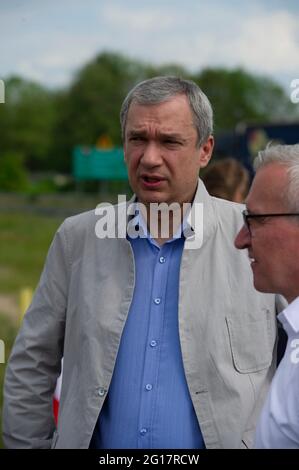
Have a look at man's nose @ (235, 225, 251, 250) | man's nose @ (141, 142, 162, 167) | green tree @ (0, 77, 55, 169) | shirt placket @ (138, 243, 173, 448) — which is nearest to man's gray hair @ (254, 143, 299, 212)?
man's nose @ (235, 225, 251, 250)

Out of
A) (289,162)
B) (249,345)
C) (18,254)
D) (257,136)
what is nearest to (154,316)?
(249,345)

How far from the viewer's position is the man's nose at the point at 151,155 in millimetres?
2656

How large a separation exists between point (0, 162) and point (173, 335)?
114ft

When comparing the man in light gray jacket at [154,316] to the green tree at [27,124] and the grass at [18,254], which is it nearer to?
the grass at [18,254]

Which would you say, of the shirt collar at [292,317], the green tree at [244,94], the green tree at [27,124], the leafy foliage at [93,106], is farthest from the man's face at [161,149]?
the green tree at [244,94]

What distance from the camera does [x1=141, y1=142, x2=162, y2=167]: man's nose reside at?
266 cm

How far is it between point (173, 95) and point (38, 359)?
41.3 inches

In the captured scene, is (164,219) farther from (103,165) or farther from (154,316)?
(103,165)

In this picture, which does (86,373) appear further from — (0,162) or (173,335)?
(0,162)

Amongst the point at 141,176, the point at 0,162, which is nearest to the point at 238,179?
the point at 141,176

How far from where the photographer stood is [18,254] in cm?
2255

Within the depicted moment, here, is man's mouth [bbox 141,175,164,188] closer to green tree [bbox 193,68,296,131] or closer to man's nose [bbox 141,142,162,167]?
man's nose [bbox 141,142,162,167]
